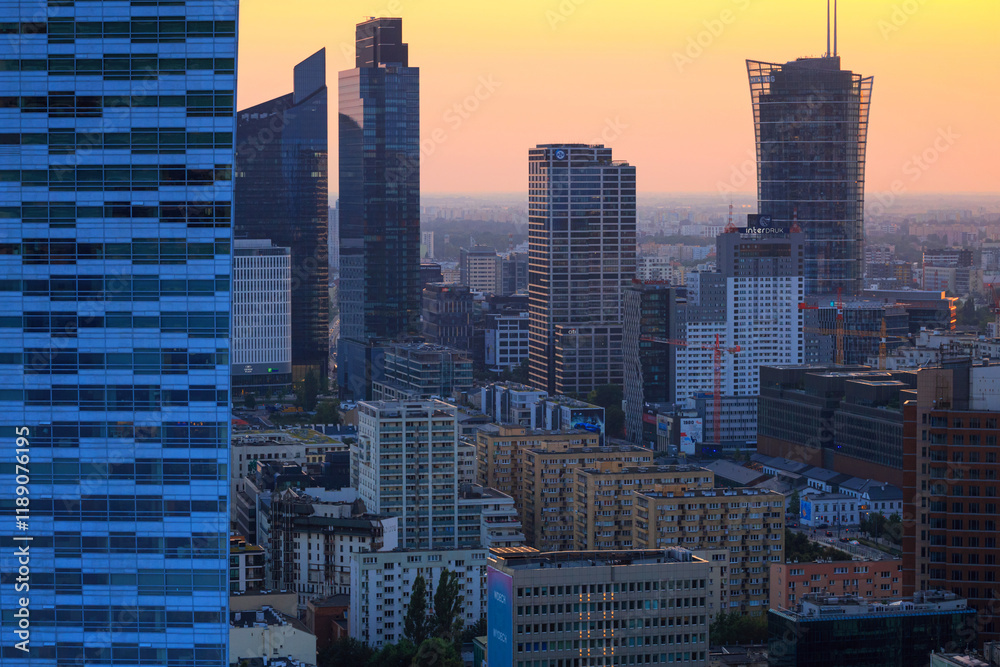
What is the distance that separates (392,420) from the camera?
53719mm

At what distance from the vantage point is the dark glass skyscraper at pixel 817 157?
123750mm

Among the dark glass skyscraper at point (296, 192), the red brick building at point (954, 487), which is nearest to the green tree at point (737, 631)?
the red brick building at point (954, 487)

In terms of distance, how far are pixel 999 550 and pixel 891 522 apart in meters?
22.3

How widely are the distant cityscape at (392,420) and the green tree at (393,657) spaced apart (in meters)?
0.09


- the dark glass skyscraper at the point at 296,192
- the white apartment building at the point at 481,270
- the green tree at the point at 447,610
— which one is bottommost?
the green tree at the point at 447,610

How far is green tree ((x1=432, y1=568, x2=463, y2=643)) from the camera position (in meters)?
43.7

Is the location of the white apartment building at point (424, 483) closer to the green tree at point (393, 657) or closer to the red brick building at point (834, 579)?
the red brick building at point (834, 579)

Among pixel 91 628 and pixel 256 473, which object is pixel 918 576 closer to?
pixel 91 628

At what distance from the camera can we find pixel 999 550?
3809cm

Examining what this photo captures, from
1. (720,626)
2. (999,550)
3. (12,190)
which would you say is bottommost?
(720,626)

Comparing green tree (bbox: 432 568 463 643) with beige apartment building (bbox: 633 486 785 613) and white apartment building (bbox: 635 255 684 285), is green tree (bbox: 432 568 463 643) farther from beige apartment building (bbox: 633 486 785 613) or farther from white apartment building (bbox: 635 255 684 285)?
white apartment building (bbox: 635 255 684 285)

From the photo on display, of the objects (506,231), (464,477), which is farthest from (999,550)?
(506,231)

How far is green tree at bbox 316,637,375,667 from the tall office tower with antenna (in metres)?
84.4

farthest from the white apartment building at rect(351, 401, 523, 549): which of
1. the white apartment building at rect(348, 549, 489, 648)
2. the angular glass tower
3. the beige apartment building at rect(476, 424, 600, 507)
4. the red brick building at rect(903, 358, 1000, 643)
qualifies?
the angular glass tower
